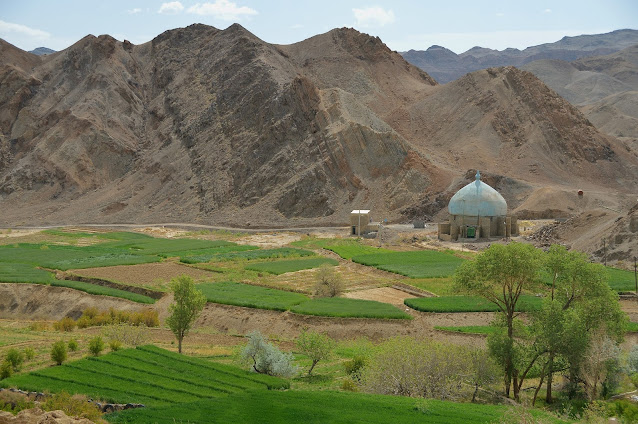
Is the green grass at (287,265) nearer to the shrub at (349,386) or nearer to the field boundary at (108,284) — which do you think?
the field boundary at (108,284)

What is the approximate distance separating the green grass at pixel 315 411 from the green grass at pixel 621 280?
24160mm

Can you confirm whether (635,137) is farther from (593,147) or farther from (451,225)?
(451,225)

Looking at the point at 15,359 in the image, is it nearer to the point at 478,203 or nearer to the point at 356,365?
the point at 356,365

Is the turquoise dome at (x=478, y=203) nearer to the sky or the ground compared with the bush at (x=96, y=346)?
nearer to the sky

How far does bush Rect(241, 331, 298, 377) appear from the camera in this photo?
2728cm

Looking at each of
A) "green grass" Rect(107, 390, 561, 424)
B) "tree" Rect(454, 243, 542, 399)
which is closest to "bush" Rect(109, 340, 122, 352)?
"green grass" Rect(107, 390, 561, 424)

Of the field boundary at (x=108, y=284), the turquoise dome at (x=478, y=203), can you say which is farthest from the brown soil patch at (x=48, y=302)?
the turquoise dome at (x=478, y=203)

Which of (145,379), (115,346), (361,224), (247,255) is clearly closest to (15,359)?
(115,346)

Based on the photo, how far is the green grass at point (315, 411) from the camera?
21.0m

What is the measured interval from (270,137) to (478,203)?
115 ft

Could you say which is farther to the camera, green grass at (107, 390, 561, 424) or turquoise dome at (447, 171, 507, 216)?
turquoise dome at (447, 171, 507, 216)

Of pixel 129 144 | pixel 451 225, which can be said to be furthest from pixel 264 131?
pixel 451 225

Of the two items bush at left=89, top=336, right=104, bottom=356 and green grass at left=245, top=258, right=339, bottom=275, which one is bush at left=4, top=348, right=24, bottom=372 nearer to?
bush at left=89, top=336, right=104, bottom=356

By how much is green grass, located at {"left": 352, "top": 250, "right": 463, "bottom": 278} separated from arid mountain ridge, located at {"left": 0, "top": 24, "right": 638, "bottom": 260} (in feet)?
75.5
